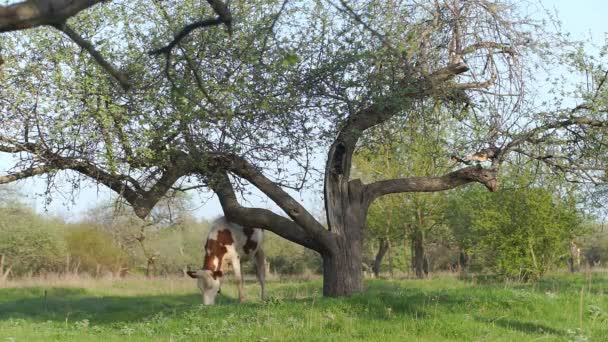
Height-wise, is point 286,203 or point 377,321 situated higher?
point 286,203

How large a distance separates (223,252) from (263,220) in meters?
3.68

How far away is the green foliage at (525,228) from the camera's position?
26750 mm

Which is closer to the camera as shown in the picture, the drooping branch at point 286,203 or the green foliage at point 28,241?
the drooping branch at point 286,203

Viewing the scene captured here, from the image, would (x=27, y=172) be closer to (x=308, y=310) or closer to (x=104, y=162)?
(x=104, y=162)

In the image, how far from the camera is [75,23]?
47.6 feet

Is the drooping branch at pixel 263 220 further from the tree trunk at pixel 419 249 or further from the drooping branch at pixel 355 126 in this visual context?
the tree trunk at pixel 419 249

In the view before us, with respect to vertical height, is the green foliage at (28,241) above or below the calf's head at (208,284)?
above

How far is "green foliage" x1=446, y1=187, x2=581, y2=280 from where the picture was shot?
26.8m

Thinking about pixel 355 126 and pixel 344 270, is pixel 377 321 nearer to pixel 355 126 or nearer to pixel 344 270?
pixel 344 270

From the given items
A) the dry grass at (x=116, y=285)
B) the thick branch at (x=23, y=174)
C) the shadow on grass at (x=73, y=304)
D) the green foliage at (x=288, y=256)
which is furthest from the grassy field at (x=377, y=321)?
the green foliage at (x=288, y=256)

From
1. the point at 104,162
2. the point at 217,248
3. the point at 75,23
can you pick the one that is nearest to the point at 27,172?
the point at 104,162

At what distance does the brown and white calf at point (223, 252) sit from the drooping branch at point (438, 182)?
4868 mm

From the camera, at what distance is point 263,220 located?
53.5 feet

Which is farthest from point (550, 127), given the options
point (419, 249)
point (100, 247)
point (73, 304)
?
point (100, 247)
